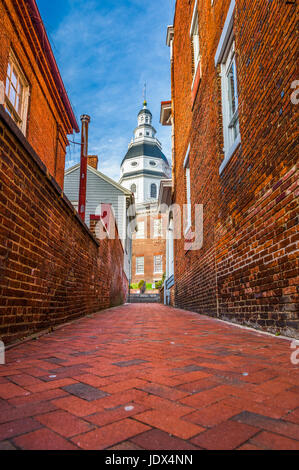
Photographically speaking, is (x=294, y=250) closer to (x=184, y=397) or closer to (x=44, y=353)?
(x=184, y=397)

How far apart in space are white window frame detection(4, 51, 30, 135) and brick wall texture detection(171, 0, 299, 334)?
3.69m

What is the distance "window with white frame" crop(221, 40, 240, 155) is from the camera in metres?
5.24

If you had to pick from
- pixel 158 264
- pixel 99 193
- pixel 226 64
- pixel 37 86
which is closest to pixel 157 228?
pixel 158 264

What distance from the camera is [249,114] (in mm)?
3945

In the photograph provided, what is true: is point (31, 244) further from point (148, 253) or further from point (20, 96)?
point (148, 253)

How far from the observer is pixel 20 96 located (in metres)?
6.90

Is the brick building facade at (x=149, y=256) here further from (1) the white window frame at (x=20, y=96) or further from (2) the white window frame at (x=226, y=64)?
(2) the white window frame at (x=226, y=64)

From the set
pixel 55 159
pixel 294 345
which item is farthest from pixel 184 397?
pixel 55 159

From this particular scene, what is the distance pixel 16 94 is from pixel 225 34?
4.13m

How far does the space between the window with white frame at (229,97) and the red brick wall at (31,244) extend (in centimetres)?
275

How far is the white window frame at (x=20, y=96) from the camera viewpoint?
610cm

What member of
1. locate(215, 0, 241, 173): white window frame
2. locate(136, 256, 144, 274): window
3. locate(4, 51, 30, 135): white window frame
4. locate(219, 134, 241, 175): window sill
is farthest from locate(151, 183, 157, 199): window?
locate(219, 134, 241, 175): window sill

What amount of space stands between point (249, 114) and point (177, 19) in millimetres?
9343

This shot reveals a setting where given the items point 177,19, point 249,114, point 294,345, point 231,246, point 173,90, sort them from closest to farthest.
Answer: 1. point 294,345
2. point 249,114
3. point 231,246
4. point 177,19
5. point 173,90
